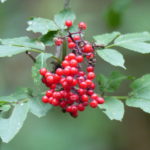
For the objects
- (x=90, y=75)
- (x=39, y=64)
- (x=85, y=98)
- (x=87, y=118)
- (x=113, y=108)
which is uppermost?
(x=39, y=64)

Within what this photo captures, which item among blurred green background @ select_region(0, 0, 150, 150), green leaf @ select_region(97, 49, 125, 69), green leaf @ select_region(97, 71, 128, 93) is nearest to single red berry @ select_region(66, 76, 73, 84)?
green leaf @ select_region(97, 49, 125, 69)

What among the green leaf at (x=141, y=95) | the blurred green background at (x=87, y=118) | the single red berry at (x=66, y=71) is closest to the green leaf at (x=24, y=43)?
the single red berry at (x=66, y=71)

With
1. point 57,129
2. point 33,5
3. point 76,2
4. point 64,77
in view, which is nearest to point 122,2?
point 64,77

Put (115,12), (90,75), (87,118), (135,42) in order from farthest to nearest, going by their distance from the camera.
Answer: (87,118) < (115,12) < (135,42) < (90,75)

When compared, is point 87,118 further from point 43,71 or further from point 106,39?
point 43,71

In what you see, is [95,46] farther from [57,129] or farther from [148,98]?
[57,129]

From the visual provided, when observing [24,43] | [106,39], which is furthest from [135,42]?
[24,43]
